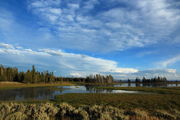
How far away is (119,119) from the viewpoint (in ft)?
30.4

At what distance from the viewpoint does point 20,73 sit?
112m

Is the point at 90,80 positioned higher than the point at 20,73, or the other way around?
the point at 20,73

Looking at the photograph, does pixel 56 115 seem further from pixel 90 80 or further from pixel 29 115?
pixel 90 80

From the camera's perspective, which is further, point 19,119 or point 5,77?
point 5,77

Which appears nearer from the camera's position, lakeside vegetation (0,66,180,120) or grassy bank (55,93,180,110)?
lakeside vegetation (0,66,180,120)

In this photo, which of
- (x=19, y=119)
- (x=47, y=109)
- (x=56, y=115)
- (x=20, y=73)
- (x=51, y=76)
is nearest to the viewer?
(x=19, y=119)

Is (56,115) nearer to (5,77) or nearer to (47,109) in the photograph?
(47,109)

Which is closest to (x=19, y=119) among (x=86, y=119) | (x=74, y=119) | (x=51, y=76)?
(x=74, y=119)

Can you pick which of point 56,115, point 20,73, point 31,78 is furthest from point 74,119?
point 20,73

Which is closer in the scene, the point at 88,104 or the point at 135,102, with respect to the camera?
the point at 88,104

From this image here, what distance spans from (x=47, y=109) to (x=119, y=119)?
628cm

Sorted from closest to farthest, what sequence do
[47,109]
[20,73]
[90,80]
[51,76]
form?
[47,109]
[20,73]
[51,76]
[90,80]

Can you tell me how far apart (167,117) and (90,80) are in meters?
179

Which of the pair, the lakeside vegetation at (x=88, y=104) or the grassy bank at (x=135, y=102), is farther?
the grassy bank at (x=135, y=102)
